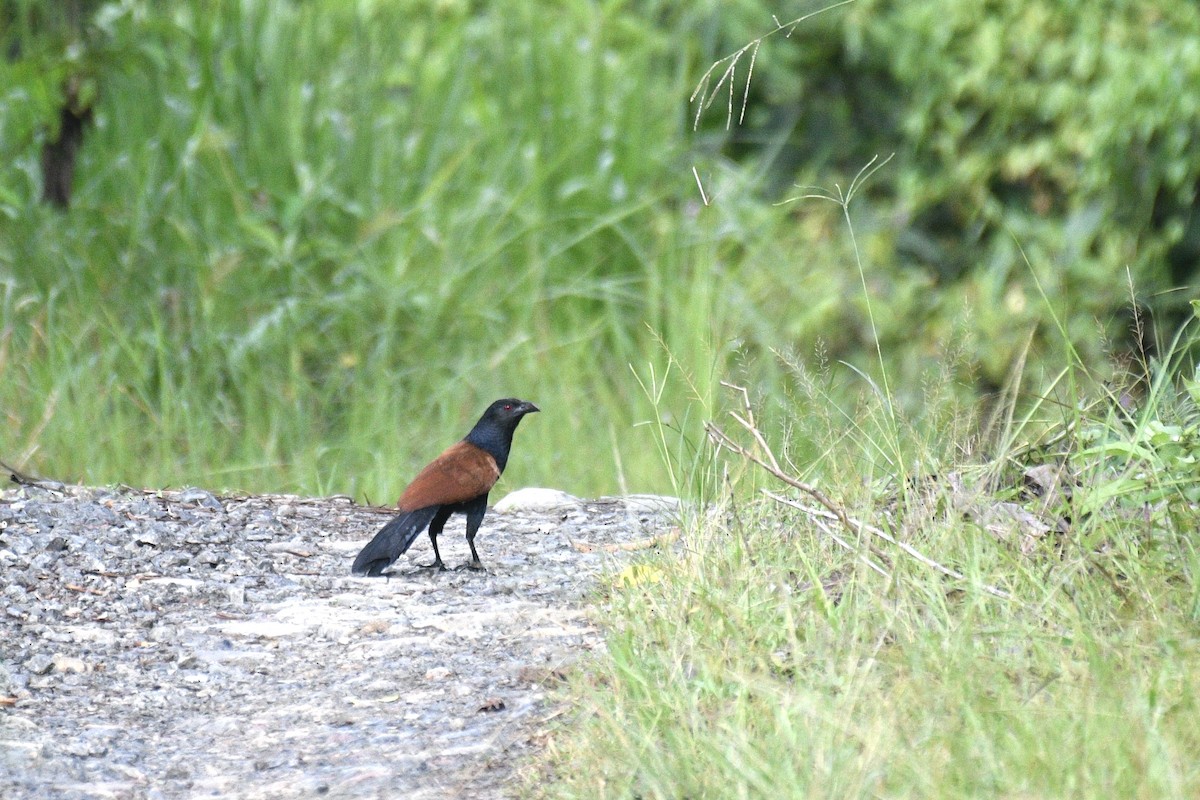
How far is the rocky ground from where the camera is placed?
2.85m

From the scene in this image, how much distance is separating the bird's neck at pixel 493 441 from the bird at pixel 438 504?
67mm

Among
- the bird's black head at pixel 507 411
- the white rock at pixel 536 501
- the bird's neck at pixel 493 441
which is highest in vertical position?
the bird's black head at pixel 507 411

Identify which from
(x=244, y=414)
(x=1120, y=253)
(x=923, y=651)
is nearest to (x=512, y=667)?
(x=923, y=651)

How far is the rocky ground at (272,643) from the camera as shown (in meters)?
2.85

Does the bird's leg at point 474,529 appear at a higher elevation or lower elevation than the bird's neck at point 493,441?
lower

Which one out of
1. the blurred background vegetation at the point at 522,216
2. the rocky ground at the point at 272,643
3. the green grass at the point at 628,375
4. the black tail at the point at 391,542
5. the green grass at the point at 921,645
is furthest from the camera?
the blurred background vegetation at the point at 522,216

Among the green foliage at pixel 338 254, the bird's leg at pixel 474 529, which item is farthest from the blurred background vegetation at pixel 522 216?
the bird's leg at pixel 474 529

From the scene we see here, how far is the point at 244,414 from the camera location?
6488 mm

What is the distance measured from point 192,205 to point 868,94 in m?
3.69

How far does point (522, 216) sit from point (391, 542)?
135 inches

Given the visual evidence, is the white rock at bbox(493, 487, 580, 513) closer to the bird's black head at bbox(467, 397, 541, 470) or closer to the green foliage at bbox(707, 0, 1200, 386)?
the bird's black head at bbox(467, 397, 541, 470)

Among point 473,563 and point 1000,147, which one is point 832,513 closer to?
point 473,563

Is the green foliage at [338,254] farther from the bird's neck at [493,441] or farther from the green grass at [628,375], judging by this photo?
the bird's neck at [493,441]

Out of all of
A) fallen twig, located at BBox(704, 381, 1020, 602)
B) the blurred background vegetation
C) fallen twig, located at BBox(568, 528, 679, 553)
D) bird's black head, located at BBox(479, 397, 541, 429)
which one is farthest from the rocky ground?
the blurred background vegetation
